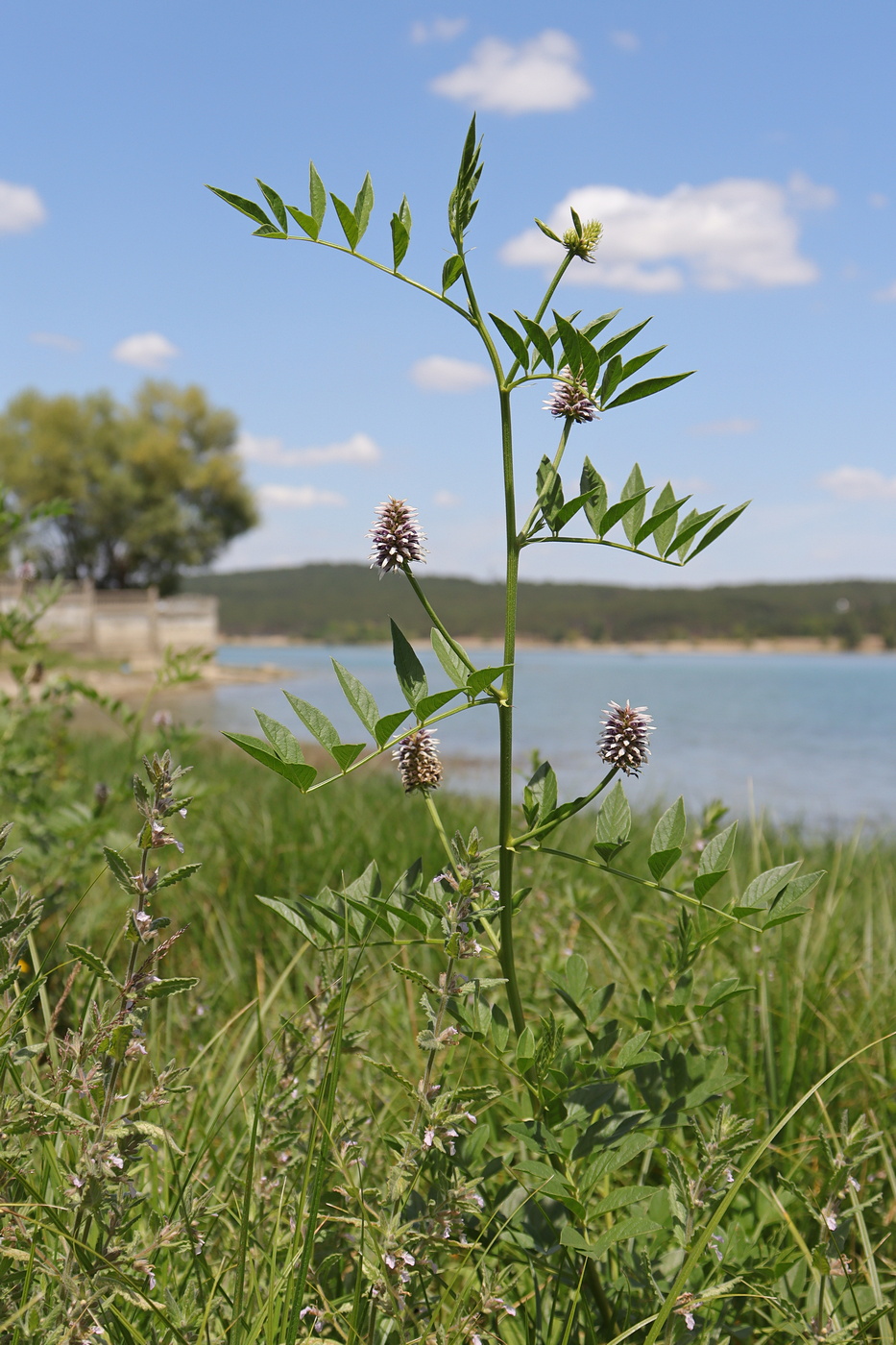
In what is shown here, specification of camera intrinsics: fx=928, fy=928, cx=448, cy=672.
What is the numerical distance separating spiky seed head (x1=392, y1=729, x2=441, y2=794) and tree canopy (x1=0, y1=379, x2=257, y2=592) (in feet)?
124

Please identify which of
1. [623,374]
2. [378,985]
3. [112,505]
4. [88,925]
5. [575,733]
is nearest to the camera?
[623,374]

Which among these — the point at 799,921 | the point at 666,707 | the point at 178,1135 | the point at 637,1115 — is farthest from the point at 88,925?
the point at 666,707

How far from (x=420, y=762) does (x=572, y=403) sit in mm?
528

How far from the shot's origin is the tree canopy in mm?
36469

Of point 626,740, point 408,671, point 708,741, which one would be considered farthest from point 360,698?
point 708,741

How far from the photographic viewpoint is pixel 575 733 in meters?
23.2

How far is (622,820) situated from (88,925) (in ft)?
6.19

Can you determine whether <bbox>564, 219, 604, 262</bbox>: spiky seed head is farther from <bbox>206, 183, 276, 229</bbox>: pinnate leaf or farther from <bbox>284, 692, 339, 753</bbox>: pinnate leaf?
<bbox>284, 692, 339, 753</bbox>: pinnate leaf

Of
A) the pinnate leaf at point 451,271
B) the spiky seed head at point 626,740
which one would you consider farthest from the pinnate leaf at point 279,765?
the pinnate leaf at point 451,271

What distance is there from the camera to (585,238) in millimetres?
1210

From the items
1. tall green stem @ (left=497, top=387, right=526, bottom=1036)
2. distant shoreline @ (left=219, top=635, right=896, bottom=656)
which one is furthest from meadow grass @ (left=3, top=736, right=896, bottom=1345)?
distant shoreline @ (left=219, top=635, right=896, bottom=656)

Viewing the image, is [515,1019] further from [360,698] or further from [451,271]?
[451,271]

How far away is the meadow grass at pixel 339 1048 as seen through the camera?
1.23 m

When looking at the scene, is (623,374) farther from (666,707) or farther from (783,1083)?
(666,707)
